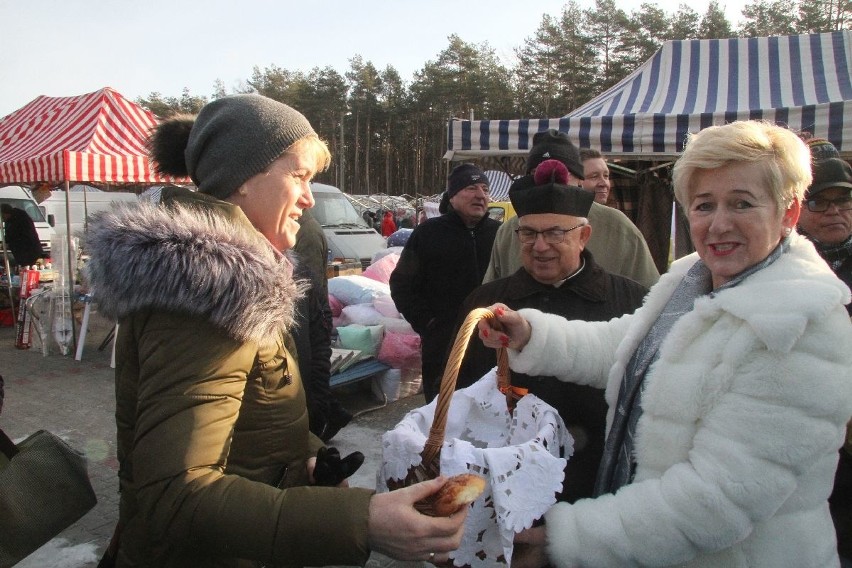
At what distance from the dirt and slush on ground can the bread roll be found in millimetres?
2426

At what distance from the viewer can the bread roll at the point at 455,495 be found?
100cm

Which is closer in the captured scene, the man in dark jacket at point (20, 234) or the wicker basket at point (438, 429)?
the wicker basket at point (438, 429)

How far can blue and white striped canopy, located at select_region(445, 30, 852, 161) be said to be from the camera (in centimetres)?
512

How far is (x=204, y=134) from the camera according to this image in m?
1.36

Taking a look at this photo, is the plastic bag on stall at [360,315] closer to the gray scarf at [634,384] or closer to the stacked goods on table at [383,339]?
the stacked goods on table at [383,339]

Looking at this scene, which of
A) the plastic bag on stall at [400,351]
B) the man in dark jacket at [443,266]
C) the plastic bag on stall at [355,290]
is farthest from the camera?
the plastic bag on stall at [355,290]

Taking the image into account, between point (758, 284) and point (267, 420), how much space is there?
1.10 metres

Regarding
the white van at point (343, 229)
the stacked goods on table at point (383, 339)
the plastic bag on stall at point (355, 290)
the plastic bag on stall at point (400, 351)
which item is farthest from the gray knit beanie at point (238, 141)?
the white van at point (343, 229)

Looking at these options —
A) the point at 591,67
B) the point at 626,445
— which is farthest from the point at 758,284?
the point at 591,67

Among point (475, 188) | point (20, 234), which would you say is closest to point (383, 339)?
point (475, 188)

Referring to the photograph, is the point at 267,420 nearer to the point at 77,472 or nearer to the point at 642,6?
the point at 77,472

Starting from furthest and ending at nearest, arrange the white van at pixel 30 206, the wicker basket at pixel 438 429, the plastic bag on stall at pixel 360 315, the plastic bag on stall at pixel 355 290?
the white van at pixel 30 206 → the plastic bag on stall at pixel 355 290 → the plastic bag on stall at pixel 360 315 → the wicker basket at pixel 438 429

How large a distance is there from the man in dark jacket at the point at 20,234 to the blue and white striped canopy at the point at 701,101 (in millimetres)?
6721

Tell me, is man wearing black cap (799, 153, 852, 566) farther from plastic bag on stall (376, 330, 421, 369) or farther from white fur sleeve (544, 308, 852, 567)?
plastic bag on stall (376, 330, 421, 369)
